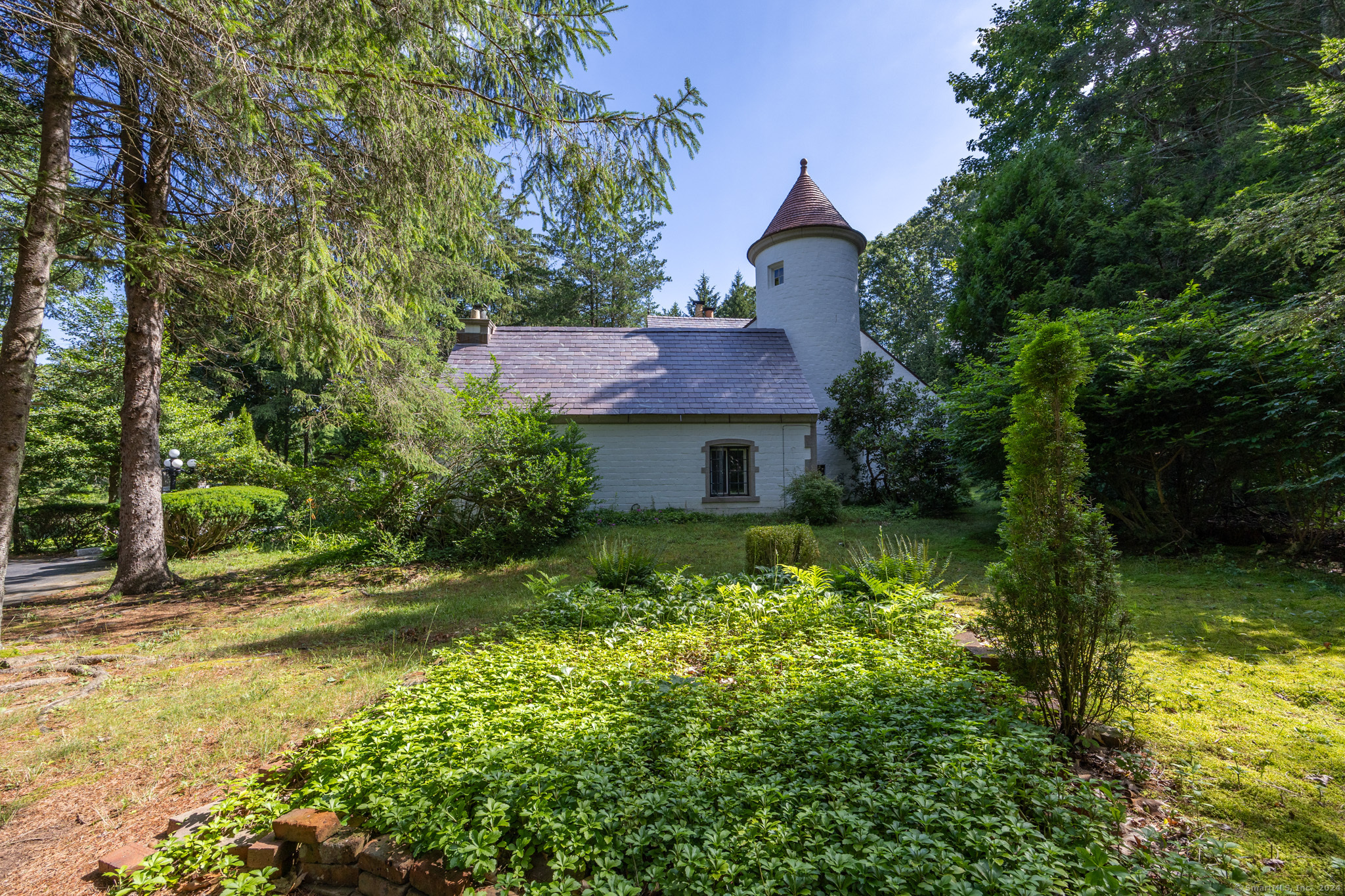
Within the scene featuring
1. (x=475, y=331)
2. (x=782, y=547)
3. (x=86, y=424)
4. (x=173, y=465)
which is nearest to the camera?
(x=782, y=547)

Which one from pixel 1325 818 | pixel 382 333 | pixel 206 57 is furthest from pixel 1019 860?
pixel 382 333

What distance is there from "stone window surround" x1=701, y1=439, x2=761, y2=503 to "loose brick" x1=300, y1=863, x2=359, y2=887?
39.7 ft

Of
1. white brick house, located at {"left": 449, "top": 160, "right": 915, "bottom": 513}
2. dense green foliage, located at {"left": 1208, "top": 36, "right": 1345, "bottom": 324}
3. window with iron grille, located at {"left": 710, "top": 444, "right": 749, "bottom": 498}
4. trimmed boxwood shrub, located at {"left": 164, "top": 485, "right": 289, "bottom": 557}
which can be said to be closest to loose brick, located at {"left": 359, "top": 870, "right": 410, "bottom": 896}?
dense green foliage, located at {"left": 1208, "top": 36, "right": 1345, "bottom": 324}

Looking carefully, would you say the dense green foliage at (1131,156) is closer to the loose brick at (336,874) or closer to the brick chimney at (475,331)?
the brick chimney at (475,331)

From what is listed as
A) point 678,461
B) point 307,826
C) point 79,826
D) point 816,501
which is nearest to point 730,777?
point 307,826

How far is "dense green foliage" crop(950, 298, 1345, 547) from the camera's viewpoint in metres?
6.95

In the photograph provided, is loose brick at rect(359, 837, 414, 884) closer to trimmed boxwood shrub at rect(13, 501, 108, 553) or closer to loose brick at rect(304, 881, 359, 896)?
loose brick at rect(304, 881, 359, 896)

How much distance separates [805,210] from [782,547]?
14.1m

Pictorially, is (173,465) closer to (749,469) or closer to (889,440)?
(749,469)

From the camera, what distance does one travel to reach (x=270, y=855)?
2.33m

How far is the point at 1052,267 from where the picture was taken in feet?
40.2

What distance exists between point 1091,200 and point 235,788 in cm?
1659

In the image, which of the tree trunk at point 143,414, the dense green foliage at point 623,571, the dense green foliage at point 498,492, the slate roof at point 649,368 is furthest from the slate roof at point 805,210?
the tree trunk at point 143,414

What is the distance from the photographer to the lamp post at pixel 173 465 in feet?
44.2
